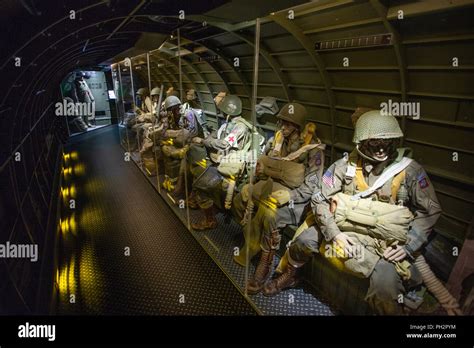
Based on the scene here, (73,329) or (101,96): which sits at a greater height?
(101,96)

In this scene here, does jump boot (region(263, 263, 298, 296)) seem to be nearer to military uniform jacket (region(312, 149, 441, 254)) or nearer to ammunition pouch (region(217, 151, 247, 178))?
military uniform jacket (region(312, 149, 441, 254))

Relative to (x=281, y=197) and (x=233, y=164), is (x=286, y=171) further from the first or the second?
(x=233, y=164)

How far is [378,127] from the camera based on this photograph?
2320 millimetres

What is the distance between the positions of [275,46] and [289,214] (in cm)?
308

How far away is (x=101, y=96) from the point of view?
1653 centimetres

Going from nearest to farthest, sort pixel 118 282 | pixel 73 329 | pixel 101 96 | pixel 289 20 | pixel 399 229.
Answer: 1. pixel 73 329
2. pixel 399 229
3. pixel 118 282
4. pixel 289 20
5. pixel 101 96

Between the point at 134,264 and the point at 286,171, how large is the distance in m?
2.44

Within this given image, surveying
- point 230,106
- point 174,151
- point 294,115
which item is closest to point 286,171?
point 294,115

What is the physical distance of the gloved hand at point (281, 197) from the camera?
122 inches

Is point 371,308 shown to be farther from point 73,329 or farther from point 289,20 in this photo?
point 289,20

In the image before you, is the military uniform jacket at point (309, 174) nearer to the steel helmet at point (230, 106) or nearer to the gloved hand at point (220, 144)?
the gloved hand at point (220, 144)

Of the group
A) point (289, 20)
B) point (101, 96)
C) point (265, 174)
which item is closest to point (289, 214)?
point (265, 174)

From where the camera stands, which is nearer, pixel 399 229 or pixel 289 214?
pixel 399 229

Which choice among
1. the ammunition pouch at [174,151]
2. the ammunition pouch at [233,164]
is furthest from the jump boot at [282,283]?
the ammunition pouch at [174,151]
